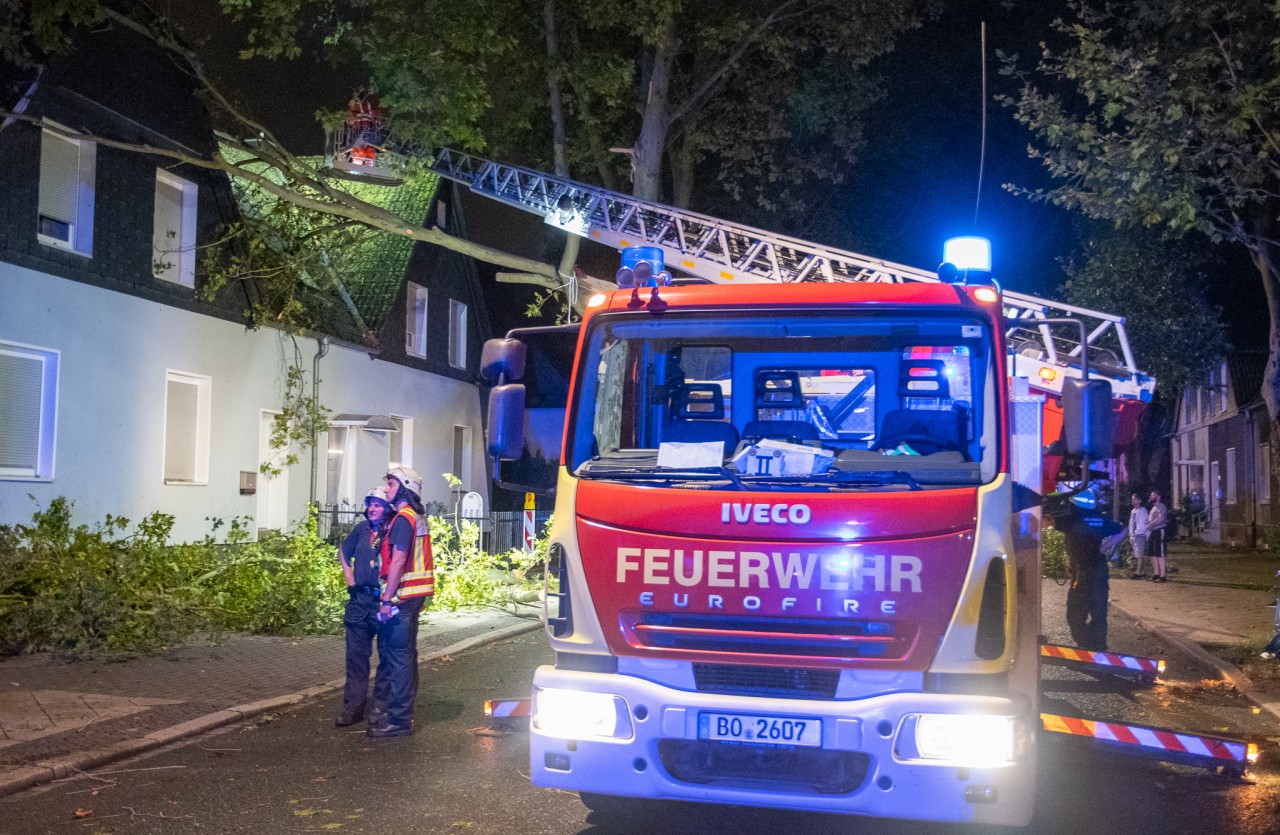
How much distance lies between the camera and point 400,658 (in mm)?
7852

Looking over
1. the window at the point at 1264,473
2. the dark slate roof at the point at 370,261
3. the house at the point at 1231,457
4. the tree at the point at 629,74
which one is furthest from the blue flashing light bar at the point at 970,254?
the window at the point at 1264,473

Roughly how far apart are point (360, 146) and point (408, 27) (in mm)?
3576

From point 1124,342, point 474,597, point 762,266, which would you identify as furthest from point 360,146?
point 1124,342

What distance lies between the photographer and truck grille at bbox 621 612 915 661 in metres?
4.75

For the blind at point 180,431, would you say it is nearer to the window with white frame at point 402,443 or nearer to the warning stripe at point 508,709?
the window with white frame at point 402,443

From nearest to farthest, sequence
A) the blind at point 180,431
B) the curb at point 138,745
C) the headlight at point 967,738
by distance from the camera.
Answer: the headlight at point 967,738, the curb at point 138,745, the blind at point 180,431

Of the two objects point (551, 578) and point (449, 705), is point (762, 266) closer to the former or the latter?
point (449, 705)

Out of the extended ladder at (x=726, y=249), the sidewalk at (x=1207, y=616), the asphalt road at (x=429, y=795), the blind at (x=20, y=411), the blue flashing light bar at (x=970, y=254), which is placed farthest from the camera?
the extended ladder at (x=726, y=249)

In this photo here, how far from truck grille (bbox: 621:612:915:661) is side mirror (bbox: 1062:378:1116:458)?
→ 50.2 inches

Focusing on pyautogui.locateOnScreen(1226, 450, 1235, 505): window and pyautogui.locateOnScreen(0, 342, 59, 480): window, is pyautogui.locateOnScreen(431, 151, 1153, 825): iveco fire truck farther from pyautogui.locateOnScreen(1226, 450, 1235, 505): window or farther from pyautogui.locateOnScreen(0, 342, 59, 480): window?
pyautogui.locateOnScreen(1226, 450, 1235, 505): window

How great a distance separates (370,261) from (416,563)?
54.9 feet

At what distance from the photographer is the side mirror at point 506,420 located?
5.97 metres

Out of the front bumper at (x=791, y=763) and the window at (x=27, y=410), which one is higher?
the window at (x=27, y=410)

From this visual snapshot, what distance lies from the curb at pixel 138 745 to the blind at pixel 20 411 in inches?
242
